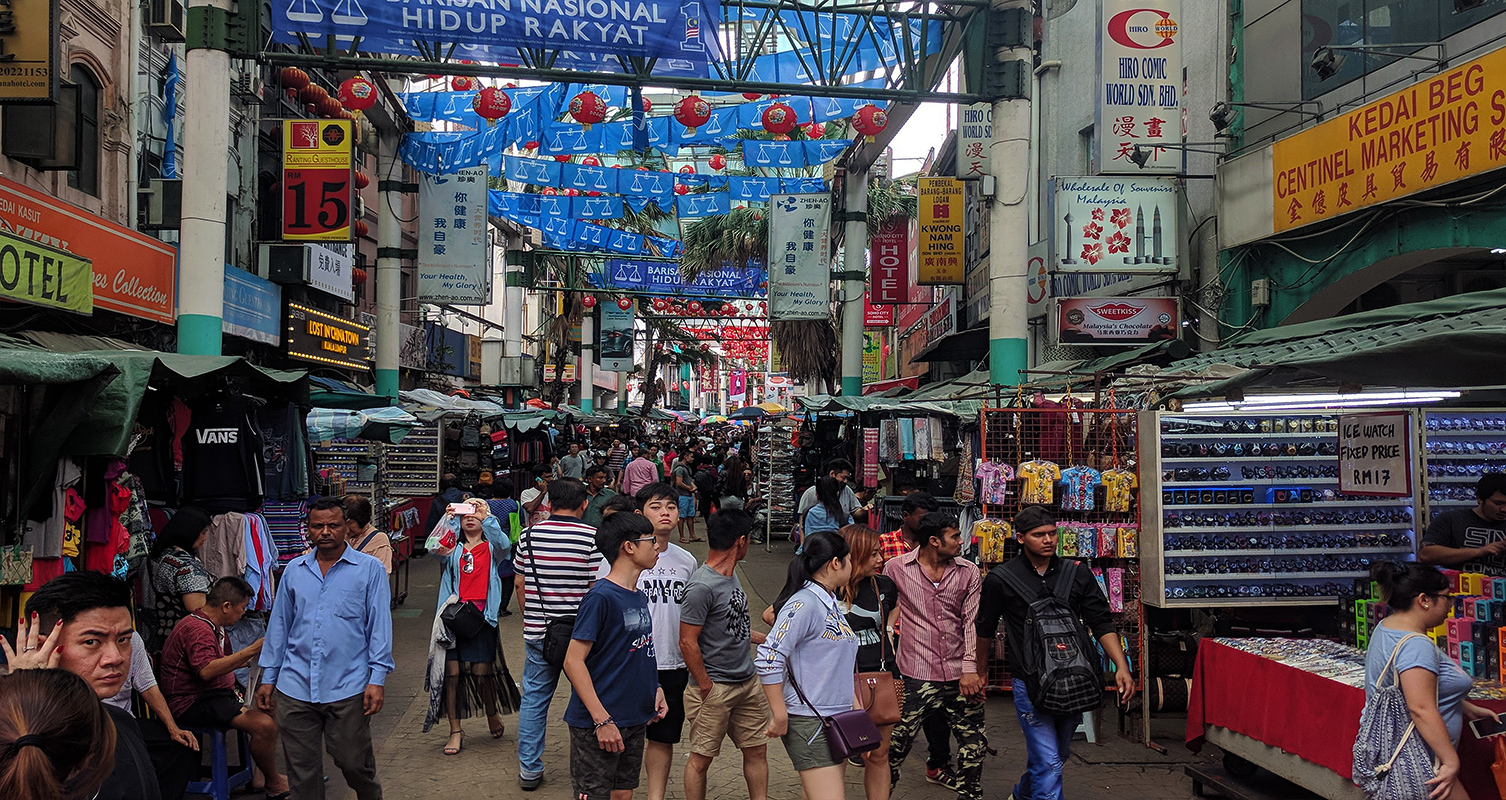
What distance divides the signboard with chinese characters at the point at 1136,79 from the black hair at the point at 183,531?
10838 millimetres

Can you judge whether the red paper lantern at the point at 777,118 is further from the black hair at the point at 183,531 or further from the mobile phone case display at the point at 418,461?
the black hair at the point at 183,531

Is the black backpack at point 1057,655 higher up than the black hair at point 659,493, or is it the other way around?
the black hair at point 659,493

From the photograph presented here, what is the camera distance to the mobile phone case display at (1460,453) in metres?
7.89

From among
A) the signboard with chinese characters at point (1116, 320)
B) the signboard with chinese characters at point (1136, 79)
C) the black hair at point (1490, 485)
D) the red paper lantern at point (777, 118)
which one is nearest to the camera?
the black hair at point (1490, 485)

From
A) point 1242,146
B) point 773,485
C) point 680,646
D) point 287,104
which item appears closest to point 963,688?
point 680,646

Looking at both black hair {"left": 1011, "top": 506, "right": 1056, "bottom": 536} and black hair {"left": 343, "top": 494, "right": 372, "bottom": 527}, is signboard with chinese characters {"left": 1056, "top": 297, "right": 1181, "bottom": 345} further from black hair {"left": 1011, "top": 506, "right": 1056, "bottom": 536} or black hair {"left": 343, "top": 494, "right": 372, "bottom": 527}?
black hair {"left": 343, "top": 494, "right": 372, "bottom": 527}

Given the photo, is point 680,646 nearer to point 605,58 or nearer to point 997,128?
point 605,58

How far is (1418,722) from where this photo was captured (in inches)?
189

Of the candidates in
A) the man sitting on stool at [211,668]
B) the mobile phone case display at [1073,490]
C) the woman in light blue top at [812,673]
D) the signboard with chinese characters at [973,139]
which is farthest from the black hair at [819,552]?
the signboard with chinese characters at [973,139]

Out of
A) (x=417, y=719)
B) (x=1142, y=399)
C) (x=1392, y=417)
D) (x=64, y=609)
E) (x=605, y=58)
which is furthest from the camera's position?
(x=605, y=58)

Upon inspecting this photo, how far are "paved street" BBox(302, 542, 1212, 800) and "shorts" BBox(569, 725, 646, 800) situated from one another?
1.67m

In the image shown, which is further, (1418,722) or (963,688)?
(963,688)

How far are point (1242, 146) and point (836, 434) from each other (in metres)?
10.2

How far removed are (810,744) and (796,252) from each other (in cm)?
1628
